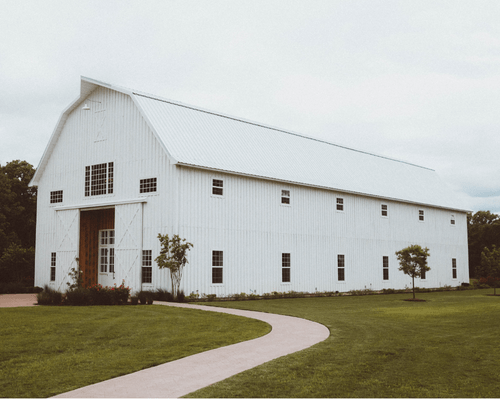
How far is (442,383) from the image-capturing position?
7.93 metres

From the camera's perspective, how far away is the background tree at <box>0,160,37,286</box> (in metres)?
32.6

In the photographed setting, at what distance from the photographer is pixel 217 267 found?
2486cm

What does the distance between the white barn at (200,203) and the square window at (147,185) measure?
0.05m

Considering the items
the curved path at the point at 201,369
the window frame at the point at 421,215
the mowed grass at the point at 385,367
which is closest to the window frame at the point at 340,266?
the window frame at the point at 421,215

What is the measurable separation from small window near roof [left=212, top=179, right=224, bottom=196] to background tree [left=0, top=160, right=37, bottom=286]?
45.2ft

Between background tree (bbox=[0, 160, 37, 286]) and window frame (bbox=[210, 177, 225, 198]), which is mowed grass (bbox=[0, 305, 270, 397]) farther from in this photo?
background tree (bbox=[0, 160, 37, 286])

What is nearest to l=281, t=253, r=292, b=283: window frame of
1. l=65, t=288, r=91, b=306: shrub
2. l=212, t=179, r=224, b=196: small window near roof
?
l=212, t=179, r=224, b=196: small window near roof

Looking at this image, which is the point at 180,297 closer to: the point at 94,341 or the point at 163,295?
the point at 163,295

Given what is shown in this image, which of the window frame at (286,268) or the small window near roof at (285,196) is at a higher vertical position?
the small window near roof at (285,196)

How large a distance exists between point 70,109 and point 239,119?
9.40 m

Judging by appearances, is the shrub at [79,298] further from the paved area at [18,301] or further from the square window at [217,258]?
the square window at [217,258]

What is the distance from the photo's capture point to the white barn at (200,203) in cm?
2442

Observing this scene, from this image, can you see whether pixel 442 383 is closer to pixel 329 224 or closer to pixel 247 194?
pixel 247 194

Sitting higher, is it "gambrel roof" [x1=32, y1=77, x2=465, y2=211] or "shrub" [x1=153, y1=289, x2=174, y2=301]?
"gambrel roof" [x1=32, y1=77, x2=465, y2=211]
